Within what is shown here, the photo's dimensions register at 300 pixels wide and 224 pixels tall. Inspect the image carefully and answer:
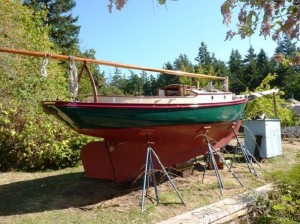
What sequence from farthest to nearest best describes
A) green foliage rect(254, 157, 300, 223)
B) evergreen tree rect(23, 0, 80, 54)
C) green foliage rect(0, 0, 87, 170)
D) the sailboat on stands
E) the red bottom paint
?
1. evergreen tree rect(23, 0, 80, 54)
2. green foliage rect(0, 0, 87, 170)
3. the red bottom paint
4. the sailboat on stands
5. green foliage rect(254, 157, 300, 223)

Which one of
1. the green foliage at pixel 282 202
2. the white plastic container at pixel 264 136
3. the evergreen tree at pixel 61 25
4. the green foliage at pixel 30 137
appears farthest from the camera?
the evergreen tree at pixel 61 25

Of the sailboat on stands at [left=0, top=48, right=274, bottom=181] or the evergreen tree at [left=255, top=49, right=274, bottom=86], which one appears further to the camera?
the evergreen tree at [left=255, top=49, right=274, bottom=86]

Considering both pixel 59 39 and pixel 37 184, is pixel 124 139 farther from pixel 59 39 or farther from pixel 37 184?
pixel 59 39

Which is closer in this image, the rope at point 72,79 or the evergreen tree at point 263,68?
the rope at point 72,79

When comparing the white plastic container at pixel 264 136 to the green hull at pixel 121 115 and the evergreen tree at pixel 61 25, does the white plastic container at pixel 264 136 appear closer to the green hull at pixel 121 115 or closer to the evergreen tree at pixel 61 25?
the green hull at pixel 121 115

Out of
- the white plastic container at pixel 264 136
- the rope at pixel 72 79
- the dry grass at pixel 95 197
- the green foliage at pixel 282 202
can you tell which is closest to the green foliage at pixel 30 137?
the dry grass at pixel 95 197

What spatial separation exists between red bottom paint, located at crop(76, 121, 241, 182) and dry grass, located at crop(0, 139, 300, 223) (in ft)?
1.18

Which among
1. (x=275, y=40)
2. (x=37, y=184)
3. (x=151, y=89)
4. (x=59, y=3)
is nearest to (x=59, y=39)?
(x=59, y=3)

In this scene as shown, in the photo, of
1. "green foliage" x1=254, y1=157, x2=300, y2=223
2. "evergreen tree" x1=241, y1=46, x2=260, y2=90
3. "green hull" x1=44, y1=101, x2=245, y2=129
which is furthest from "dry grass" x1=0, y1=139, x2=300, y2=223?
"evergreen tree" x1=241, y1=46, x2=260, y2=90

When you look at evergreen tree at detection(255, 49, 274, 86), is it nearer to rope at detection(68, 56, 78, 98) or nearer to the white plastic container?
the white plastic container

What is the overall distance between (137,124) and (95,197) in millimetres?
1520

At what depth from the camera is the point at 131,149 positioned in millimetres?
6660

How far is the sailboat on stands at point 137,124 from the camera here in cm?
578

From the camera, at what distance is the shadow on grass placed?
5.84 m
